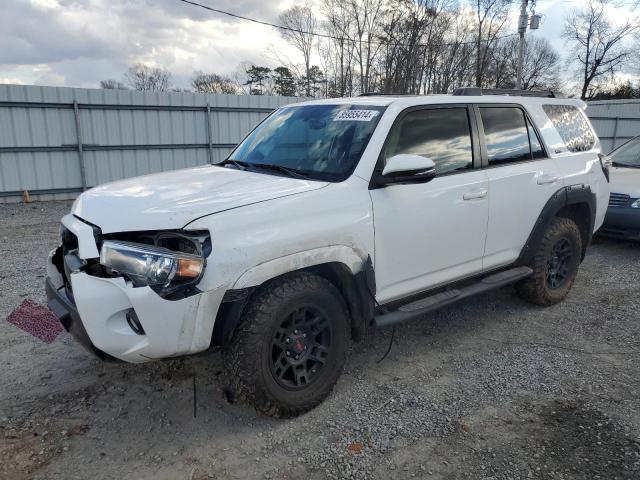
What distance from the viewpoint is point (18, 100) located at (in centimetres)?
1073

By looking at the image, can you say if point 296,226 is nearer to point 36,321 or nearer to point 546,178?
point 546,178

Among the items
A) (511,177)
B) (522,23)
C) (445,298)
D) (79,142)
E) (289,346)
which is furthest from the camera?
(522,23)

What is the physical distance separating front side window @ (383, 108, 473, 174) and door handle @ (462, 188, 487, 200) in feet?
0.67

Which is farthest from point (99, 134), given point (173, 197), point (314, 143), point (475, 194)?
point (475, 194)

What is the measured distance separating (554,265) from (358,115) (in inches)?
106

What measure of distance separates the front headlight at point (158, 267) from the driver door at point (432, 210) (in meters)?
1.25

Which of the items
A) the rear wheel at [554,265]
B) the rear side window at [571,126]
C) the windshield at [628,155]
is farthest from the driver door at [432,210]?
the windshield at [628,155]

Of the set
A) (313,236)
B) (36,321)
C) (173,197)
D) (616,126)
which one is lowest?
(36,321)

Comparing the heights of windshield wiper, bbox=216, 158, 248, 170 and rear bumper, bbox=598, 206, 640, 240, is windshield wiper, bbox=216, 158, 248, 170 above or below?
above

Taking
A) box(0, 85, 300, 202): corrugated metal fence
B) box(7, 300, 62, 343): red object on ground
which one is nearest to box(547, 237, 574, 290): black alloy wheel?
box(7, 300, 62, 343): red object on ground

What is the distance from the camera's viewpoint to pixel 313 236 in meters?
Answer: 2.84

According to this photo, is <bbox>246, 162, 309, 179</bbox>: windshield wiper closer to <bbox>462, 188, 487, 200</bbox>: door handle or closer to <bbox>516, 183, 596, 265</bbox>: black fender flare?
<bbox>462, 188, 487, 200</bbox>: door handle

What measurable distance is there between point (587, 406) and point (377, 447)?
1.46 metres

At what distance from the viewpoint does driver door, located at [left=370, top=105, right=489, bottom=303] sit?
10.7 ft
